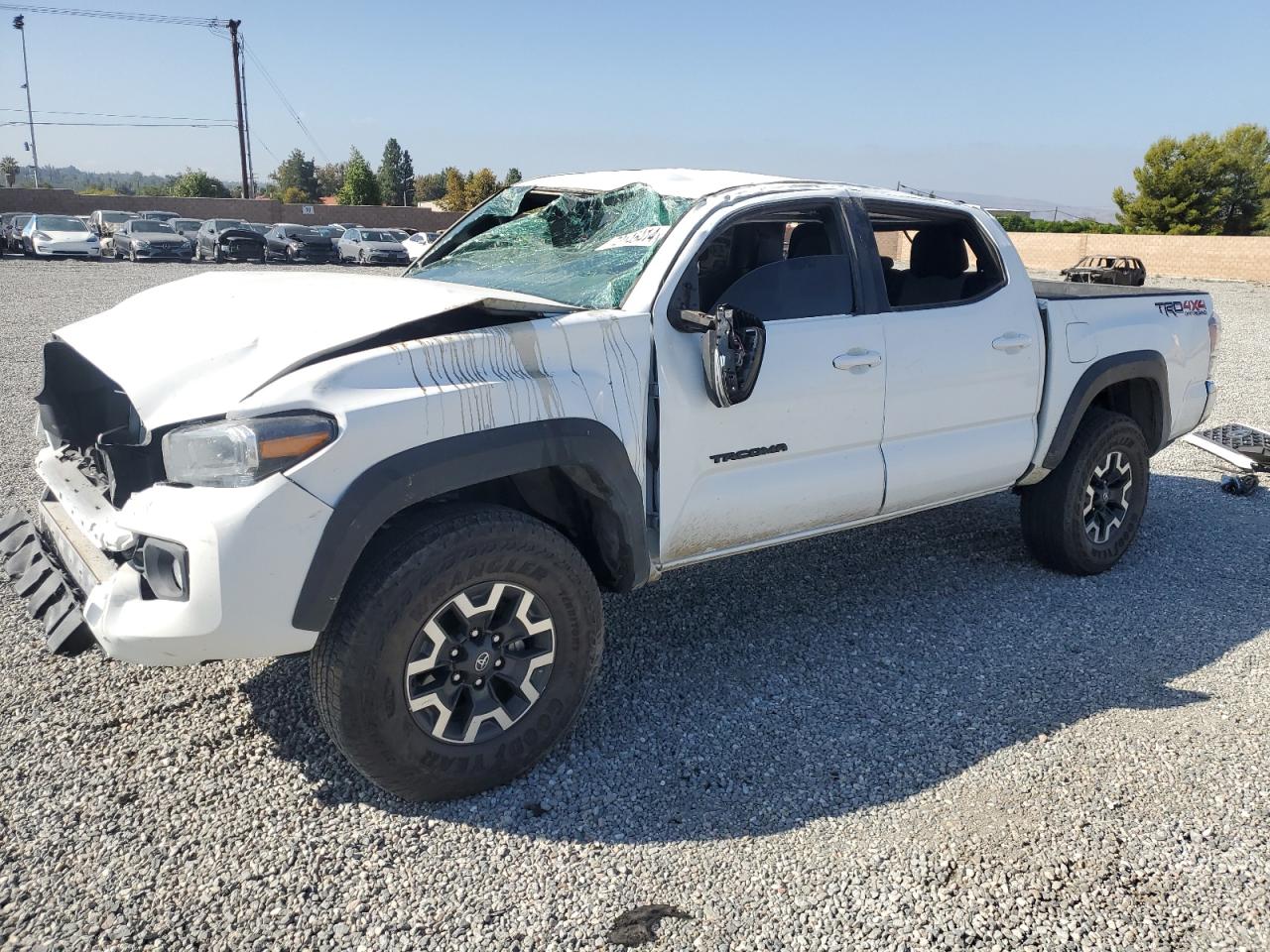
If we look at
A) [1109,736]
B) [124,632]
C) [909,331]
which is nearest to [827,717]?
[1109,736]

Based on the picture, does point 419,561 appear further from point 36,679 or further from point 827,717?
point 36,679

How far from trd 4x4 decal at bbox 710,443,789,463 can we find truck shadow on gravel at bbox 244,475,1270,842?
0.93 meters

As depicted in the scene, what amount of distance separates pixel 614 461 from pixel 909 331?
1597mm

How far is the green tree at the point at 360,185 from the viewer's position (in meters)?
66.6

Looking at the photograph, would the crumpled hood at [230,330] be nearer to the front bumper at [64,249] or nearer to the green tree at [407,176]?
the front bumper at [64,249]

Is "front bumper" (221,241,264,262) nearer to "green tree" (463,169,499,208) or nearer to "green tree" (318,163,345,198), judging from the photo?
"green tree" (463,169,499,208)

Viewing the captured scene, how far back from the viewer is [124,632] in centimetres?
264

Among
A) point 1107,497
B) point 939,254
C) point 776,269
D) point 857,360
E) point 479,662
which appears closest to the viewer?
point 479,662

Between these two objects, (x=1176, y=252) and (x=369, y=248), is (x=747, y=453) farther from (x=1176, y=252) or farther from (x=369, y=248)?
(x=1176, y=252)

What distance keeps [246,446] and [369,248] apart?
32538 millimetres

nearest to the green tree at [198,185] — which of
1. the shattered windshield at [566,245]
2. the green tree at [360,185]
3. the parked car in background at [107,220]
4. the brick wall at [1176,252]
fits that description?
the green tree at [360,185]

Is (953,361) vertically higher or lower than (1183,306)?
lower

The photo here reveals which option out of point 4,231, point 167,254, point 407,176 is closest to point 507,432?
point 167,254

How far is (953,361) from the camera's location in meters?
4.20
